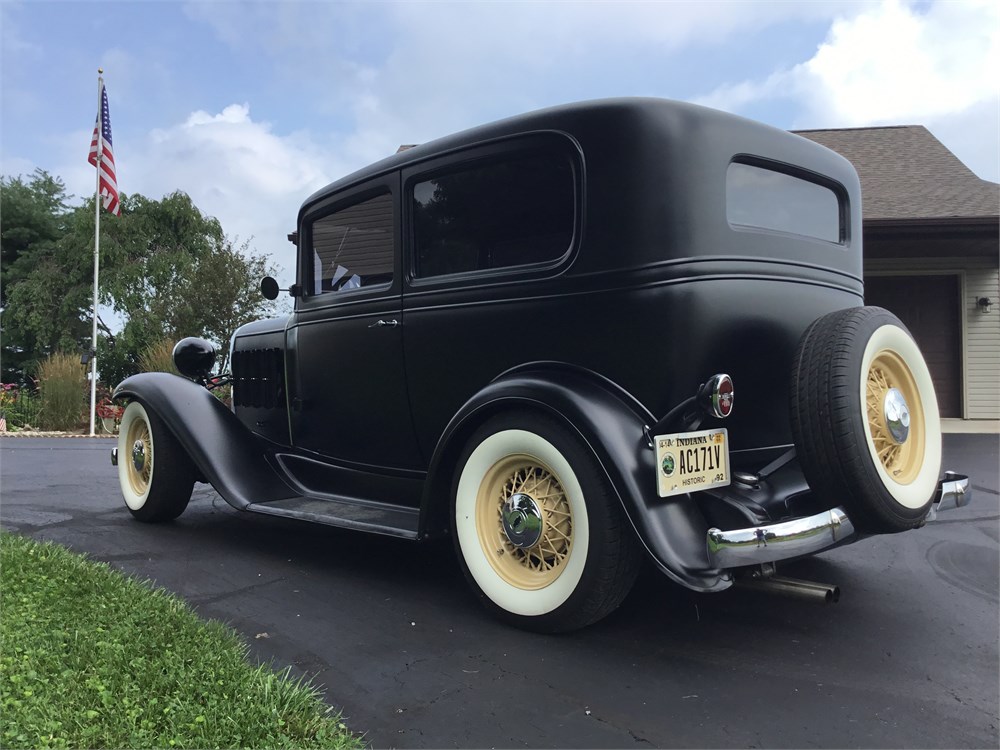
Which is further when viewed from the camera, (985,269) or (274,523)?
(985,269)

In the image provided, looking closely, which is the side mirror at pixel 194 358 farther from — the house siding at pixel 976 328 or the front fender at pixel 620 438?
the house siding at pixel 976 328

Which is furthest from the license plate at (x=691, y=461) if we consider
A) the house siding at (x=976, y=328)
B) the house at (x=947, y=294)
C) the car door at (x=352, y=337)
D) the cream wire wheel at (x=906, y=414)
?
the house siding at (x=976, y=328)

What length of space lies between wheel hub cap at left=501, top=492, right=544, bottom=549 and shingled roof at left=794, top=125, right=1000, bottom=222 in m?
9.09

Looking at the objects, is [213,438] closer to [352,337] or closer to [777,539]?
[352,337]

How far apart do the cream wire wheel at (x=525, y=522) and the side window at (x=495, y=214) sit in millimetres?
879

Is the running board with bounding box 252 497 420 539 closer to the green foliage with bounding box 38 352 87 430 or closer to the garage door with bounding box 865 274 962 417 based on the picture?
the garage door with bounding box 865 274 962 417

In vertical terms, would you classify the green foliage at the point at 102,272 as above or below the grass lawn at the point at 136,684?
above

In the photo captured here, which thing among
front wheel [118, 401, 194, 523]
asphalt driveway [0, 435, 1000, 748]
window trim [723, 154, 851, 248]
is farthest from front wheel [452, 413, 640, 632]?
front wheel [118, 401, 194, 523]

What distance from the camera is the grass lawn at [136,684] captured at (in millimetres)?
1798

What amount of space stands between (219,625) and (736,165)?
2581mm

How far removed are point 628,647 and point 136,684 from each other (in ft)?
5.10

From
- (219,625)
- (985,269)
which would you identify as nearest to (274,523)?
(219,625)

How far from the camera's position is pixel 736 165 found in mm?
2807

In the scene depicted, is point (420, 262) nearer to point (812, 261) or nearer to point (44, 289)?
point (812, 261)
